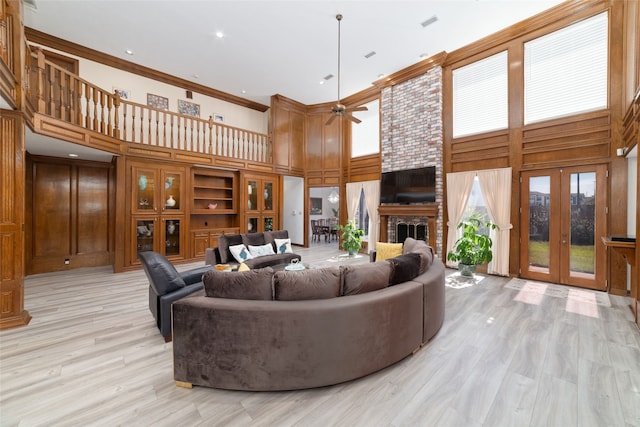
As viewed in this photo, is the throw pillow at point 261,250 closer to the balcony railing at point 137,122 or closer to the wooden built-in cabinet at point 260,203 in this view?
the wooden built-in cabinet at point 260,203

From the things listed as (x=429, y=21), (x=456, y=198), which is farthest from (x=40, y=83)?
(x=456, y=198)

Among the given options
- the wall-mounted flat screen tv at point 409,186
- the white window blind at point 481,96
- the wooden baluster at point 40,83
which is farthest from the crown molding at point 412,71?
the wooden baluster at point 40,83

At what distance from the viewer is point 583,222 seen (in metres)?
4.59

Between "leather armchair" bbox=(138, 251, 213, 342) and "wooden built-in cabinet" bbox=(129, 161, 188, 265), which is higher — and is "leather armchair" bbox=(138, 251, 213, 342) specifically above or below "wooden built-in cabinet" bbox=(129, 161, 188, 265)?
below

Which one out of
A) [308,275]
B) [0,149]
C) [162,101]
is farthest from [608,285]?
[162,101]

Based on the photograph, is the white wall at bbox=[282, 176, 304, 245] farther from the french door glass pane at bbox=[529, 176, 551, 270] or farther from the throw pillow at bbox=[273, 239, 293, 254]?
the french door glass pane at bbox=[529, 176, 551, 270]

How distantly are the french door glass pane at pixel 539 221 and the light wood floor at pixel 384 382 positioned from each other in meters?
1.73

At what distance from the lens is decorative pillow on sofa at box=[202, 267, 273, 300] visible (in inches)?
81.4

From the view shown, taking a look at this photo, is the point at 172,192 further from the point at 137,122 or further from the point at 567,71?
the point at 567,71

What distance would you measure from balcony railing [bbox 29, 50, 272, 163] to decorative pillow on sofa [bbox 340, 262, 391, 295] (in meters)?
5.30

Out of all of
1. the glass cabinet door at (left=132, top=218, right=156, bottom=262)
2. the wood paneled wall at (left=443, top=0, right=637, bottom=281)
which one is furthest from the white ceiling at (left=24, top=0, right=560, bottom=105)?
the glass cabinet door at (left=132, top=218, right=156, bottom=262)

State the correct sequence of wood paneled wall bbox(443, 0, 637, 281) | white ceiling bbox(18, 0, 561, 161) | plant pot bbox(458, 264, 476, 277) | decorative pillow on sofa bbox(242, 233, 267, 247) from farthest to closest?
decorative pillow on sofa bbox(242, 233, 267, 247)
plant pot bbox(458, 264, 476, 277)
white ceiling bbox(18, 0, 561, 161)
wood paneled wall bbox(443, 0, 637, 281)

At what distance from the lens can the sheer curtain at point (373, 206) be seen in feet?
25.3

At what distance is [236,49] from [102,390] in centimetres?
636
